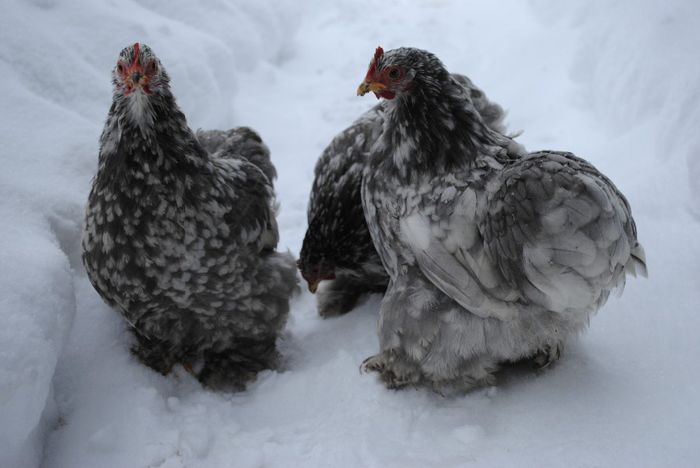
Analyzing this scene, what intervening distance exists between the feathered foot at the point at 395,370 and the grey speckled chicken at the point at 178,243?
1.58ft

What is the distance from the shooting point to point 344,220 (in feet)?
8.27

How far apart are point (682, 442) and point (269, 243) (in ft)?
5.10

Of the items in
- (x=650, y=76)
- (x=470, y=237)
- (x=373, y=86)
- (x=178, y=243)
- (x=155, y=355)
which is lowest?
(x=155, y=355)

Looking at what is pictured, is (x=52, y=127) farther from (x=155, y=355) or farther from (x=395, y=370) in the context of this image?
(x=395, y=370)

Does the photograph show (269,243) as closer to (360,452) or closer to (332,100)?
(360,452)

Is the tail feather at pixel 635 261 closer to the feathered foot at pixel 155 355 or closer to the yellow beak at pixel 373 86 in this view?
the yellow beak at pixel 373 86

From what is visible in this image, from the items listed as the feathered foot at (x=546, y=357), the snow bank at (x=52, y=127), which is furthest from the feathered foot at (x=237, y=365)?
the feathered foot at (x=546, y=357)

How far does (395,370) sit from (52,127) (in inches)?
68.0

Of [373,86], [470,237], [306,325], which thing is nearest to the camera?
[470,237]

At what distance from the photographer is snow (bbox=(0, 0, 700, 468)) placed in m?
1.66

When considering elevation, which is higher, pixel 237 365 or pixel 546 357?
pixel 546 357

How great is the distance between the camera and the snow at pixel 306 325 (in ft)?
5.45

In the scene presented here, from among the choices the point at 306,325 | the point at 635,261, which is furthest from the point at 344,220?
the point at 635,261

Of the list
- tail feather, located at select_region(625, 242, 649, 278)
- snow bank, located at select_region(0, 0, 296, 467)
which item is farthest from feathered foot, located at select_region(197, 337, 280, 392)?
tail feather, located at select_region(625, 242, 649, 278)
